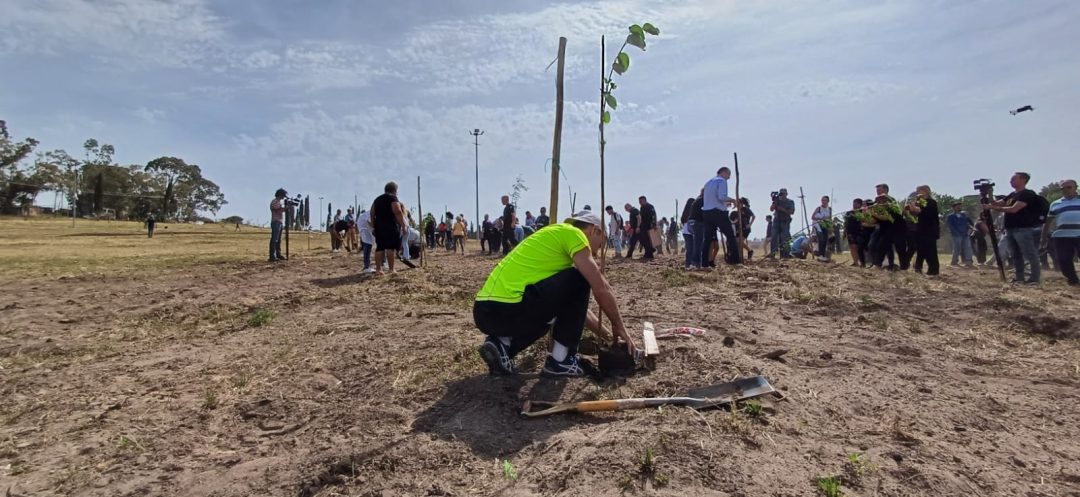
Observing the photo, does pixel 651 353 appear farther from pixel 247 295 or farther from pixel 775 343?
pixel 247 295

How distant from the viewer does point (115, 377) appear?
469cm

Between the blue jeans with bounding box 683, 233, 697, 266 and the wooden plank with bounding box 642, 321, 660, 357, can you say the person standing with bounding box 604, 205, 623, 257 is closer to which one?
the blue jeans with bounding box 683, 233, 697, 266

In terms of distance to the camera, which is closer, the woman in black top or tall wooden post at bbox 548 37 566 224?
tall wooden post at bbox 548 37 566 224

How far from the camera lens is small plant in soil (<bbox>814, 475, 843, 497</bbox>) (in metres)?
2.33

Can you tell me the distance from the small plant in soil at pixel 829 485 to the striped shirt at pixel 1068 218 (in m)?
7.99

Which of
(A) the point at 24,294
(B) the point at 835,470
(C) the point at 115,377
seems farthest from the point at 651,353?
(A) the point at 24,294

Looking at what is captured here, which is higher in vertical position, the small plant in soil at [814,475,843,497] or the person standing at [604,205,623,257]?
the person standing at [604,205,623,257]

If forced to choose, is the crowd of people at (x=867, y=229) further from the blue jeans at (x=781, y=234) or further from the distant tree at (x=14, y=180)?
the distant tree at (x=14, y=180)

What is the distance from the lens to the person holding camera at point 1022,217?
8016mm

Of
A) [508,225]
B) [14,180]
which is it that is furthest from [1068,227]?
[14,180]

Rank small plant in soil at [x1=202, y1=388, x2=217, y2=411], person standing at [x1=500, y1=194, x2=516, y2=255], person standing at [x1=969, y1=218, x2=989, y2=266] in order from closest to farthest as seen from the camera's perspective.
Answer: small plant in soil at [x1=202, y1=388, x2=217, y2=411] → person standing at [x1=969, y1=218, x2=989, y2=266] → person standing at [x1=500, y1=194, x2=516, y2=255]

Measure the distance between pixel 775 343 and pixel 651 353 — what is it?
145 centimetres

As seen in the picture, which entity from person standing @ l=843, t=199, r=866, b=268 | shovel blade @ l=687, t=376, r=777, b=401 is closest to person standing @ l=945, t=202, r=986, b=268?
person standing @ l=843, t=199, r=866, b=268

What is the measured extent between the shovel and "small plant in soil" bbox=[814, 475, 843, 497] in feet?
2.22
